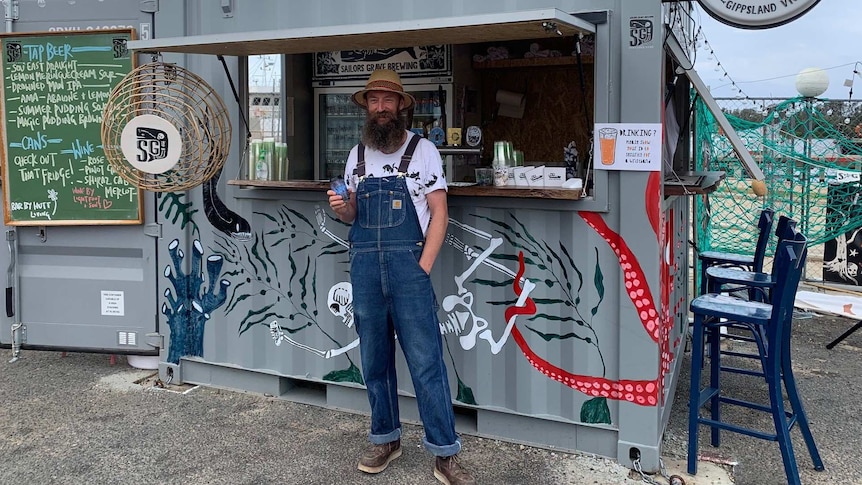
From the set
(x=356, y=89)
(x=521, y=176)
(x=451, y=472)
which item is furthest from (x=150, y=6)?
(x=451, y=472)

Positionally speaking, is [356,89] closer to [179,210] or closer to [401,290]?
[179,210]

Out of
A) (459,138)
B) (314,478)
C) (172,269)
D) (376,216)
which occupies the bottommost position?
(314,478)

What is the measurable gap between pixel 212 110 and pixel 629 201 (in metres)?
2.61

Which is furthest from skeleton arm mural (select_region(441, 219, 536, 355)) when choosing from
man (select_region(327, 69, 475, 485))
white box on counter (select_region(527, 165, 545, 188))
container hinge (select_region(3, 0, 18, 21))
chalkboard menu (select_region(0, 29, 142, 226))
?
container hinge (select_region(3, 0, 18, 21))

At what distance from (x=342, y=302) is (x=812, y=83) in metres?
7.43

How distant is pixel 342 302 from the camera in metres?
4.60

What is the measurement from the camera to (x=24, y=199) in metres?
5.36

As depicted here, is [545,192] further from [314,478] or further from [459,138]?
[314,478]

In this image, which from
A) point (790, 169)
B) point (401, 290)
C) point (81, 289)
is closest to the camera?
point (401, 290)

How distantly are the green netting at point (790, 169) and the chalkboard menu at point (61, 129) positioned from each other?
6204 mm

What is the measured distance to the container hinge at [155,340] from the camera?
520cm

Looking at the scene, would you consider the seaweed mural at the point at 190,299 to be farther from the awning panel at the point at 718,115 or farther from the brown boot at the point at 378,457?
the awning panel at the point at 718,115

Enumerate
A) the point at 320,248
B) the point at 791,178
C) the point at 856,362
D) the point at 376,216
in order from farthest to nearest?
the point at 791,178, the point at 856,362, the point at 320,248, the point at 376,216

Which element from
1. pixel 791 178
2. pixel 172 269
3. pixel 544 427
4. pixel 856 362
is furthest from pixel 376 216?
pixel 791 178
